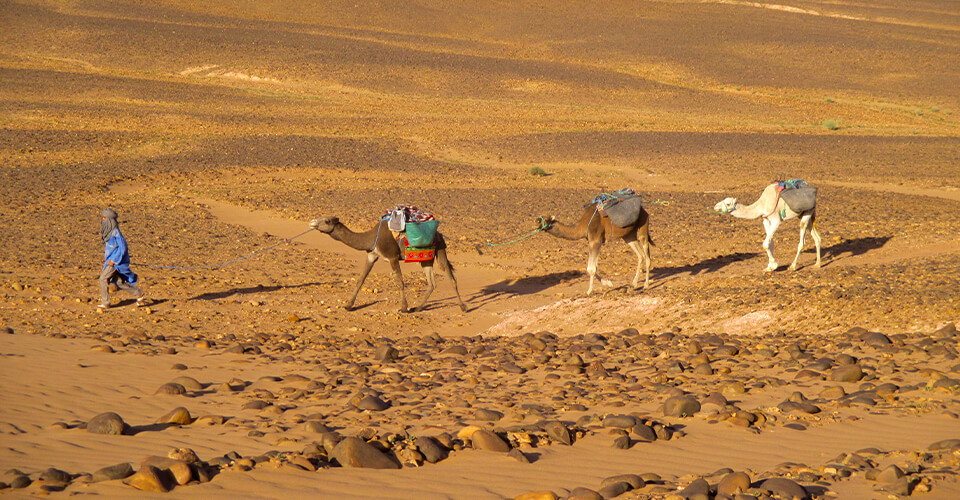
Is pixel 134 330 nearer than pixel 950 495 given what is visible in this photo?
No

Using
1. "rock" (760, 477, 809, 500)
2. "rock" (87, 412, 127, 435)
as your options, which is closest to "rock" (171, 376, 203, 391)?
"rock" (87, 412, 127, 435)

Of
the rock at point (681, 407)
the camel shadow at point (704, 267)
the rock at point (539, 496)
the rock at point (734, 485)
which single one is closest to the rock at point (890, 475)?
the rock at point (734, 485)

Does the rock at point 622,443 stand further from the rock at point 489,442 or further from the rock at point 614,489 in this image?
the rock at point 614,489

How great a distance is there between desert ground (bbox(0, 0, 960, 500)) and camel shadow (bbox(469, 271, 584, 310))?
13cm

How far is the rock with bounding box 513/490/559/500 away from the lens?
5715mm

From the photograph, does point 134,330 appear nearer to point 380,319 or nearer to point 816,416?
point 380,319

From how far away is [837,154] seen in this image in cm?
3494

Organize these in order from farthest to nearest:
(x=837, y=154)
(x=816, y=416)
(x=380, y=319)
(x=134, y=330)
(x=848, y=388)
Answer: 1. (x=837, y=154)
2. (x=380, y=319)
3. (x=134, y=330)
4. (x=848, y=388)
5. (x=816, y=416)

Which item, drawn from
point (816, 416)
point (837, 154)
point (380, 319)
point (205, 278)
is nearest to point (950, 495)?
point (816, 416)

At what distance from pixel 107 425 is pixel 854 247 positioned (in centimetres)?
1499

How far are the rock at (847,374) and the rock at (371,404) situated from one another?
4525mm

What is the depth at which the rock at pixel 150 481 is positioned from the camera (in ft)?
18.9

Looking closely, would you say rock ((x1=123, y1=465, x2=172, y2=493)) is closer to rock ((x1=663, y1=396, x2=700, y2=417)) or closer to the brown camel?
rock ((x1=663, y1=396, x2=700, y2=417))

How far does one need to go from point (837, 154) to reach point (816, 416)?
30.2 metres
